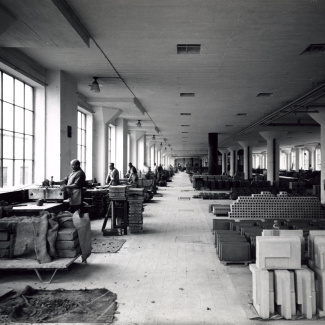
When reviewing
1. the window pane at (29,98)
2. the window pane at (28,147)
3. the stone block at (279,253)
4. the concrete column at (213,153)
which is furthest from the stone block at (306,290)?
the concrete column at (213,153)

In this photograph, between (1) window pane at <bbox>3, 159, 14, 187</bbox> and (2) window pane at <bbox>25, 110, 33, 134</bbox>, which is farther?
(2) window pane at <bbox>25, 110, 33, 134</bbox>

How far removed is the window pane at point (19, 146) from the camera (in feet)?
31.7

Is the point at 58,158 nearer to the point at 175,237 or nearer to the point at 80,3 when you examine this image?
the point at 175,237

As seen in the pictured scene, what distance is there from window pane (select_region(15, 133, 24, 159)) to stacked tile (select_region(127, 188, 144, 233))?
10.9ft

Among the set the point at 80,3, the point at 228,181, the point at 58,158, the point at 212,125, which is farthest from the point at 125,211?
the point at 228,181

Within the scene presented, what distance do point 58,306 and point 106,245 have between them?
353 centimetres

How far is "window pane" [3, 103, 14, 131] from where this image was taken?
29.4 feet

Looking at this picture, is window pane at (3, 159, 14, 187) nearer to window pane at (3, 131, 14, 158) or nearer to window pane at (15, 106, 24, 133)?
window pane at (3, 131, 14, 158)

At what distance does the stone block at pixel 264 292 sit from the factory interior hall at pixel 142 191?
15 millimetres

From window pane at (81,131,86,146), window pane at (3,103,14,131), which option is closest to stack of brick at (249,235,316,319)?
window pane at (3,103,14,131)

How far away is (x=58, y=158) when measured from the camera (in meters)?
10.7

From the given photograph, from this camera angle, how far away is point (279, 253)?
445cm

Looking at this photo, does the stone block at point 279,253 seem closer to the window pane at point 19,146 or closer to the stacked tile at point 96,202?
the window pane at point 19,146

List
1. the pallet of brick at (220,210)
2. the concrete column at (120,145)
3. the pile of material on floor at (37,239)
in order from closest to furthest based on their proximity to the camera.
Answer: the pile of material on floor at (37,239) → the pallet of brick at (220,210) → the concrete column at (120,145)
